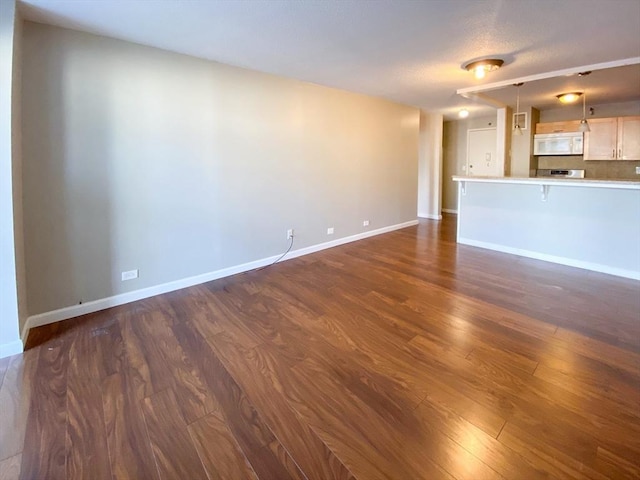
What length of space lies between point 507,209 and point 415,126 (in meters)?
2.70

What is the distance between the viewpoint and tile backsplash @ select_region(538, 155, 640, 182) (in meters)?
6.08

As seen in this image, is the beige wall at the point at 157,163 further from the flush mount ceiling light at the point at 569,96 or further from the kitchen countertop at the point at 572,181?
the flush mount ceiling light at the point at 569,96

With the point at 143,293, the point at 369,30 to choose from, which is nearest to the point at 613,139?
the point at 369,30

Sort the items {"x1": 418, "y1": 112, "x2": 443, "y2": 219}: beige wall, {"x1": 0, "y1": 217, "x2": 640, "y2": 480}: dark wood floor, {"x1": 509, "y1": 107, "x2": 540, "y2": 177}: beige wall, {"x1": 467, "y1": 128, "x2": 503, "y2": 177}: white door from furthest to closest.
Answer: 1. {"x1": 467, "y1": 128, "x2": 503, "y2": 177}: white door
2. {"x1": 418, "y1": 112, "x2": 443, "y2": 219}: beige wall
3. {"x1": 509, "y1": 107, "x2": 540, "y2": 177}: beige wall
4. {"x1": 0, "y1": 217, "x2": 640, "y2": 480}: dark wood floor

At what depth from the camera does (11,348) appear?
2.39 meters

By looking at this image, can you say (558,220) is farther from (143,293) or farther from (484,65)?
(143,293)

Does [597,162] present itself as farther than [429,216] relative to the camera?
No

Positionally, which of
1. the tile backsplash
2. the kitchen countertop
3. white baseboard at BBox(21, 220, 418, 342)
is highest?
the tile backsplash

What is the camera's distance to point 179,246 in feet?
11.9

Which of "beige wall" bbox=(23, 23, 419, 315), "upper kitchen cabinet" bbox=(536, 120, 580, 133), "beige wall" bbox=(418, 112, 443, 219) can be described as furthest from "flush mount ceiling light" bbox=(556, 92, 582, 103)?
"beige wall" bbox=(23, 23, 419, 315)

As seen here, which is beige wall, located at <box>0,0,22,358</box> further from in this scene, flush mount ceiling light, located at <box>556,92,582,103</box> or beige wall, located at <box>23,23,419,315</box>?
flush mount ceiling light, located at <box>556,92,582,103</box>

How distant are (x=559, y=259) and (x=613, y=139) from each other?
3239 mm

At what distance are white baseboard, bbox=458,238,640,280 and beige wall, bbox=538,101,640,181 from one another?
10.7ft

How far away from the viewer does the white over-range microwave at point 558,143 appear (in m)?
6.19
